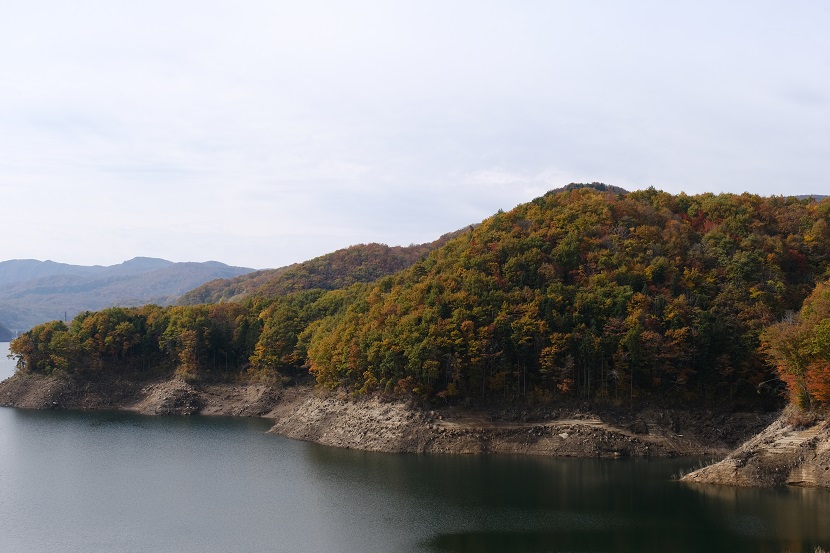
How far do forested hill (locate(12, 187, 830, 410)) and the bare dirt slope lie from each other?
534 inches

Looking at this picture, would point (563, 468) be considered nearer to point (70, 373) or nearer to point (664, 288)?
point (664, 288)

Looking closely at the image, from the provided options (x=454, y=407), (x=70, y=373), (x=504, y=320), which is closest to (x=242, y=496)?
(x=454, y=407)

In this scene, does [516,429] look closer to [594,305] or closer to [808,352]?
[594,305]

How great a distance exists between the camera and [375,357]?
224 feet

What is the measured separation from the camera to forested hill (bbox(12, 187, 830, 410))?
63.2m

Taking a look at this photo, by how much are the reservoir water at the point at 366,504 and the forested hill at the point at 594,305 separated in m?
9.05

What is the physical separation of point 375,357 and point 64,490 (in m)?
29.1

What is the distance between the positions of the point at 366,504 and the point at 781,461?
28196 mm

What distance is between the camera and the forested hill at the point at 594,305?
6319 centimetres

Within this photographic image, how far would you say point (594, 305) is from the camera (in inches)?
2586

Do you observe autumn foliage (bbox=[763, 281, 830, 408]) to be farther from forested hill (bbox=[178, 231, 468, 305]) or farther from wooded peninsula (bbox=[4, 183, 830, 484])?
forested hill (bbox=[178, 231, 468, 305])

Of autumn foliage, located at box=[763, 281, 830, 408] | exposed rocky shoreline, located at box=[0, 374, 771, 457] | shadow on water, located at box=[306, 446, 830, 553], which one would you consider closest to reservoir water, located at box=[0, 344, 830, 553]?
shadow on water, located at box=[306, 446, 830, 553]

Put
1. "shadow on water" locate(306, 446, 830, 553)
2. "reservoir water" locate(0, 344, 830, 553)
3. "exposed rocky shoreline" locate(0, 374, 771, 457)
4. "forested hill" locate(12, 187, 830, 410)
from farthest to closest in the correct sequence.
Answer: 1. "forested hill" locate(12, 187, 830, 410)
2. "exposed rocky shoreline" locate(0, 374, 771, 457)
3. "reservoir water" locate(0, 344, 830, 553)
4. "shadow on water" locate(306, 446, 830, 553)

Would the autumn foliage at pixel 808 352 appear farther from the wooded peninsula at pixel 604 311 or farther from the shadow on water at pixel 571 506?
the shadow on water at pixel 571 506
